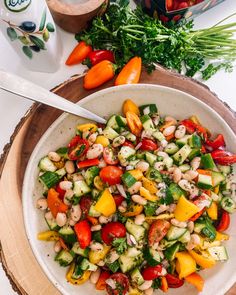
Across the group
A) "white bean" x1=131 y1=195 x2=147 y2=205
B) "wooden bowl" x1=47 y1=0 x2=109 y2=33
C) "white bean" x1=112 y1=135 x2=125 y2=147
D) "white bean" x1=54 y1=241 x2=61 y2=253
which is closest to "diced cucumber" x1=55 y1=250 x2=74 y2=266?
"white bean" x1=54 y1=241 x2=61 y2=253

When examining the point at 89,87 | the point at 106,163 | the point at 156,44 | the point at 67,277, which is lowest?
the point at 67,277

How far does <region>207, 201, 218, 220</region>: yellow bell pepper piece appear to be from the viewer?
5.89ft

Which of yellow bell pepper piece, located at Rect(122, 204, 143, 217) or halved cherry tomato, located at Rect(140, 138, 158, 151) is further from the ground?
halved cherry tomato, located at Rect(140, 138, 158, 151)

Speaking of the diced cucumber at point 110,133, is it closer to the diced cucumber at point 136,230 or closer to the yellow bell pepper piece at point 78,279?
the diced cucumber at point 136,230

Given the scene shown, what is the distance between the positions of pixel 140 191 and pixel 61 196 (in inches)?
14.3

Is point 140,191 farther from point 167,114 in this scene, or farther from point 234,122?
point 234,122

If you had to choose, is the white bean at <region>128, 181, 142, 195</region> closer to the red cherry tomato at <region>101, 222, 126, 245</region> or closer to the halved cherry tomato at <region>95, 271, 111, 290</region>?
the red cherry tomato at <region>101, 222, 126, 245</region>

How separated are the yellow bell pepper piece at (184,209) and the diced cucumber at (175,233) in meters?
0.04

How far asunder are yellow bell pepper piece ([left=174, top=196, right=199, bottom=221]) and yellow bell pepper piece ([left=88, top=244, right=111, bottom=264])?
32 centimetres

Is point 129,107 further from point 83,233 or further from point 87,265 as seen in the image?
point 87,265

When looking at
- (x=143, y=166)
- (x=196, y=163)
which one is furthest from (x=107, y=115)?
(x=196, y=163)

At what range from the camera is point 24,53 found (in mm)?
2086

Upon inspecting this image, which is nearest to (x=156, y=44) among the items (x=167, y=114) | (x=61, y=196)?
(x=167, y=114)

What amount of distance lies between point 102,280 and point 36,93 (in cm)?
83
